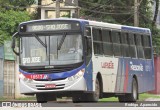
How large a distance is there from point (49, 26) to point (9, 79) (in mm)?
8070

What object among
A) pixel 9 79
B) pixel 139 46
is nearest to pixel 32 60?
pixel 139 46

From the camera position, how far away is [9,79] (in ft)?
91.3

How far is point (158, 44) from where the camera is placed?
49938mm

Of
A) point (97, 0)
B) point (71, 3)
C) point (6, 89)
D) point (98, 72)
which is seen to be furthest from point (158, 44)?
point (98, 72)

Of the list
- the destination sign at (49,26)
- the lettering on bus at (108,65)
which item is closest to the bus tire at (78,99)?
the lettering on bus at (108,65)

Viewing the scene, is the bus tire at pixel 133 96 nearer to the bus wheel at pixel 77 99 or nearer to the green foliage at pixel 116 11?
the bus wheel at pixel 77 99

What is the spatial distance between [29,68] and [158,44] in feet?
102

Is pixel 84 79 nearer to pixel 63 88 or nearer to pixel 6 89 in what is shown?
pixel 63 88

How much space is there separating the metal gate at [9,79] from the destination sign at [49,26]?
7052 millimetres

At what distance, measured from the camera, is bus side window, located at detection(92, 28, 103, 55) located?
69.2 feet

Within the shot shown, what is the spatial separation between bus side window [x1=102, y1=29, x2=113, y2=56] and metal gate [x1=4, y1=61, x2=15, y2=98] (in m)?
6.98

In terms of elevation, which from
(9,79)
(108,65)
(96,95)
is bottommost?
(9,79)

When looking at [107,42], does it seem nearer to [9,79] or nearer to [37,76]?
[37,76]

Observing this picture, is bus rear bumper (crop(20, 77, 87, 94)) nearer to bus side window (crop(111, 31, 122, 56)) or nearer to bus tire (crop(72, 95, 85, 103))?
bus tire (crop(72, 95, 85, 103))
